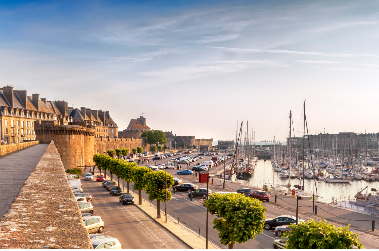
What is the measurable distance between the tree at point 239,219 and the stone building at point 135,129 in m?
132

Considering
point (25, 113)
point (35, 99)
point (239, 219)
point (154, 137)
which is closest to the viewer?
point (239, 219)

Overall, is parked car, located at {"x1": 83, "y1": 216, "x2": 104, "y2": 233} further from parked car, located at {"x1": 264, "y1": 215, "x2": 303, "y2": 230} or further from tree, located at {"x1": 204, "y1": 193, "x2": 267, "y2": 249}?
parked car, located at {"x1": 264, "y1": 215, "x2": 303, "y2": 230}

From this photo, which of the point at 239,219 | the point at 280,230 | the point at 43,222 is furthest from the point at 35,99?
the point at 43,222

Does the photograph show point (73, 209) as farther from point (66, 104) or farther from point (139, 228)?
point (66, 104)

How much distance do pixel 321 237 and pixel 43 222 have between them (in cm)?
1137

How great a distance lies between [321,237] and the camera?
Result: 12.2 m

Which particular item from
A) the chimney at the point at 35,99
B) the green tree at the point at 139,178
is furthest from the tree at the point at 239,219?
the chimney at the point at 35,99

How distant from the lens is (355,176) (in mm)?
74125

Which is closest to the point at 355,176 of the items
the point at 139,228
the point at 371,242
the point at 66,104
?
the point at 371,242

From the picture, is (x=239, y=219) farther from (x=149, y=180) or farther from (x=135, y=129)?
(x=135, y=129)

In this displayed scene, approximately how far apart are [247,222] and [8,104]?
7115 cm

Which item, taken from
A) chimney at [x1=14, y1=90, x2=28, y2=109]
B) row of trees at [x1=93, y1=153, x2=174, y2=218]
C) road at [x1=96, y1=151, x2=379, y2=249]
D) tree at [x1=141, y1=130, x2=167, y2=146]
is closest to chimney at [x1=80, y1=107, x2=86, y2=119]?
chimney at [x1=14, y1=90, x2=28, y2=109]

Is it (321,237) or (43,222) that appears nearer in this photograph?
(43,222)

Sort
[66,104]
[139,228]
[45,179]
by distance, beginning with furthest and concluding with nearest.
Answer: [66,104], [139,228], [45,179]
